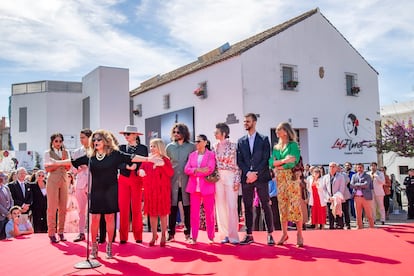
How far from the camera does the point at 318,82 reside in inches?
665

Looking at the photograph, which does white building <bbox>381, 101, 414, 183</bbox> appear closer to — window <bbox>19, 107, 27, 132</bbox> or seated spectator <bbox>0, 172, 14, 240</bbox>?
seated spectator <bbox>0, 172, 14, 240</bbox>

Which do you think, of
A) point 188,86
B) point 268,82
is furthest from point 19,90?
point 268,82

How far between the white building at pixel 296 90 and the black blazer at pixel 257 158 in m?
9.09

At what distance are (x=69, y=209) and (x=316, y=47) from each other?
1293 centimetres

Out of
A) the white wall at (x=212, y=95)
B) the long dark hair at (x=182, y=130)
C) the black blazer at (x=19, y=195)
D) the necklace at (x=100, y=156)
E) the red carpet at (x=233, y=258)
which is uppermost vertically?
the white wall at (x=212, y=95)

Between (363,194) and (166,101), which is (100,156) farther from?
(166,101)

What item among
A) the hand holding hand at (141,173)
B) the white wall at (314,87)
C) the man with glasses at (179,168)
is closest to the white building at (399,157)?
the white wall at (314,87)

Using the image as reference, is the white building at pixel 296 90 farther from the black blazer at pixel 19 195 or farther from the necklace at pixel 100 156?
the necklace at pixel 100 156

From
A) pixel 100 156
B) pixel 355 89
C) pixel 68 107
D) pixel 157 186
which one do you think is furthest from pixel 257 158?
pixel 68 107

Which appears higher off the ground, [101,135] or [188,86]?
[188,86]

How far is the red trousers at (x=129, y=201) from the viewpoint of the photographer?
5.75 metres

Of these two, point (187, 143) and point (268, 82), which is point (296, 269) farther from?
point (268, 82)

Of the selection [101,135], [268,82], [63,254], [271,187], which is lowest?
[63,254]

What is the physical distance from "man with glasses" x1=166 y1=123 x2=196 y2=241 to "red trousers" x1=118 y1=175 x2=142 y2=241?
0.49 metres
